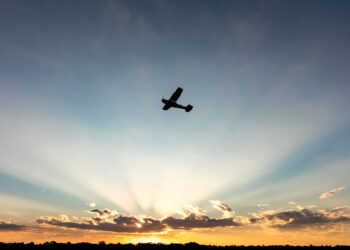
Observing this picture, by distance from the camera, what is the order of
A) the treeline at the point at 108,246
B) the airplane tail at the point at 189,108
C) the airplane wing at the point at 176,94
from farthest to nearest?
the airplane tail at the point at 189,108, the airplane wing at the point at 176,94, the treeline at the point at 108,246

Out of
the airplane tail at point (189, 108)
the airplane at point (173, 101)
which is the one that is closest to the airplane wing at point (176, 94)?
the airplane at point (173, 101)

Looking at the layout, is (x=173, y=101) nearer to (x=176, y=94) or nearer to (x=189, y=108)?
(x=176, y=94)

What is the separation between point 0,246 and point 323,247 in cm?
3768

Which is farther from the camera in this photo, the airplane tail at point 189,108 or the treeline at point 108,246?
the airplane tail at point 189,108

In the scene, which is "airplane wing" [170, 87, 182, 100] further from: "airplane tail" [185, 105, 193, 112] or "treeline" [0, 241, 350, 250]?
"treeline" [0, 241, 350, 250]

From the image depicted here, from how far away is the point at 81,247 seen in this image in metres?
19.8

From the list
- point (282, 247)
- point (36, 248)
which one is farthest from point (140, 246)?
point (282, 247)

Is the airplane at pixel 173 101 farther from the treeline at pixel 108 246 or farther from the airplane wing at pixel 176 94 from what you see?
the treeline at pixel 108 246

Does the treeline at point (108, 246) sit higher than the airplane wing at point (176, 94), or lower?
lower

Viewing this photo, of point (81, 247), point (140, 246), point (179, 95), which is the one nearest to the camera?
point (81, 247)

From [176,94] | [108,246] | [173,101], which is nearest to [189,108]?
[173,101]

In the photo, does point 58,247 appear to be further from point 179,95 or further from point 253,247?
point 179,95

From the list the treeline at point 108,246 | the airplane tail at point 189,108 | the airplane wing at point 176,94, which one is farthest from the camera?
the airplane tail at point 189,108

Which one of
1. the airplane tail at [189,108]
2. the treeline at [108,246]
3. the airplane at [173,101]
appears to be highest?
the airplane tail at [189,108]
